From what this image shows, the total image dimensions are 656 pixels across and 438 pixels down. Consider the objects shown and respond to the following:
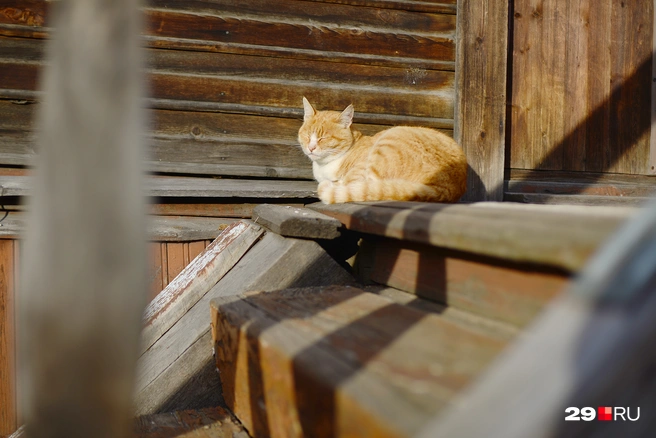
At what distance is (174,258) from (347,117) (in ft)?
4.56

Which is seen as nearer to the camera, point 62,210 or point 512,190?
point 62,210

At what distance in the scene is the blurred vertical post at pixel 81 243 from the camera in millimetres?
655

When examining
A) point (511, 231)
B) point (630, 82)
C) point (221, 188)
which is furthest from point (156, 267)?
point (630, 82)

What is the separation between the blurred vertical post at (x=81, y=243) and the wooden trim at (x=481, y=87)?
3106 mm

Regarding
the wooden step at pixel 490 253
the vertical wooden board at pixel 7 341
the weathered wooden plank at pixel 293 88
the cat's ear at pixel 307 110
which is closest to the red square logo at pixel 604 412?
the wooden step at pixel 490 253

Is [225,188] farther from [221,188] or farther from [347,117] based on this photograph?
[347,117]

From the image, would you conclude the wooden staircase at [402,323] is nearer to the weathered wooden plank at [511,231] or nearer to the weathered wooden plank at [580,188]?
the weathered wooden plank at [511,231]

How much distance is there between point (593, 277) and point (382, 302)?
89 cm

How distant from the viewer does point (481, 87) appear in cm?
354

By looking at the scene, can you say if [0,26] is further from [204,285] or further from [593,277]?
[593,277]

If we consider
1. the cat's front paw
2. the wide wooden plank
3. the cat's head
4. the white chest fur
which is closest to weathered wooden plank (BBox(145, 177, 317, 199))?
the wide wooden plank

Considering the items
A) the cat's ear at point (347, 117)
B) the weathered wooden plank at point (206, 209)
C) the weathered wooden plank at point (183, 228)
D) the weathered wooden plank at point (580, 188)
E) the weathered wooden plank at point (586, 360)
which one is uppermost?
the cat's ear at point (347, 117)

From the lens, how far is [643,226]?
0.55 m

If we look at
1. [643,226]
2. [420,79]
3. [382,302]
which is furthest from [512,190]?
[643,226]
